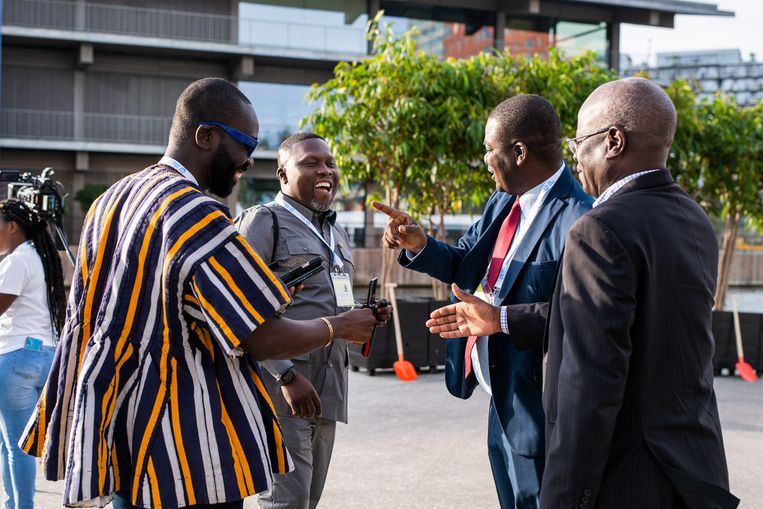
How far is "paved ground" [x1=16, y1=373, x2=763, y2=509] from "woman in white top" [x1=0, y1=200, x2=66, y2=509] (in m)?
0.79

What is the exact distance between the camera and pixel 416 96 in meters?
10.4

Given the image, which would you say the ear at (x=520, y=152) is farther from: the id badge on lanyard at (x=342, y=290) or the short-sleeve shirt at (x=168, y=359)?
the short-sleeve shirt at (x=168, y=359)

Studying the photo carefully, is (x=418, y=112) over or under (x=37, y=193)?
over

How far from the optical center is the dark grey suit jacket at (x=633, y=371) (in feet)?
6.97

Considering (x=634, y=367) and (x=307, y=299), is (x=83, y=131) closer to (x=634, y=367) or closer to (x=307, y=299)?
(x=307, y=299)

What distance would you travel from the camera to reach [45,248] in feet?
15.0

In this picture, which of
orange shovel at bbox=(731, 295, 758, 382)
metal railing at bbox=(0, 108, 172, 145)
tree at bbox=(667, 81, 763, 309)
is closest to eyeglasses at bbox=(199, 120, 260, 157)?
orange shovel at bbox=(731, 295, 758, 382)

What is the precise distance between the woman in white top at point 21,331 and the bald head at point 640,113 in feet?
10.3

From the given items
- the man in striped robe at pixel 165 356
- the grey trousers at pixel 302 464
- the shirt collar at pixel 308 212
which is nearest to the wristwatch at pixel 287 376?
the grey trousers at pixel 302 464

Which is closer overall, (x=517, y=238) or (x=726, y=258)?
(x=517, y=238)

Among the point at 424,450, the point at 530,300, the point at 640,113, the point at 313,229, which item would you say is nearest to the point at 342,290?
the point at 313,229

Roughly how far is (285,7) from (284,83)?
245 cm

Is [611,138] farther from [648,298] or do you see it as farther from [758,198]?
[758,198]

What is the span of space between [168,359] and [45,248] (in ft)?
8.84
